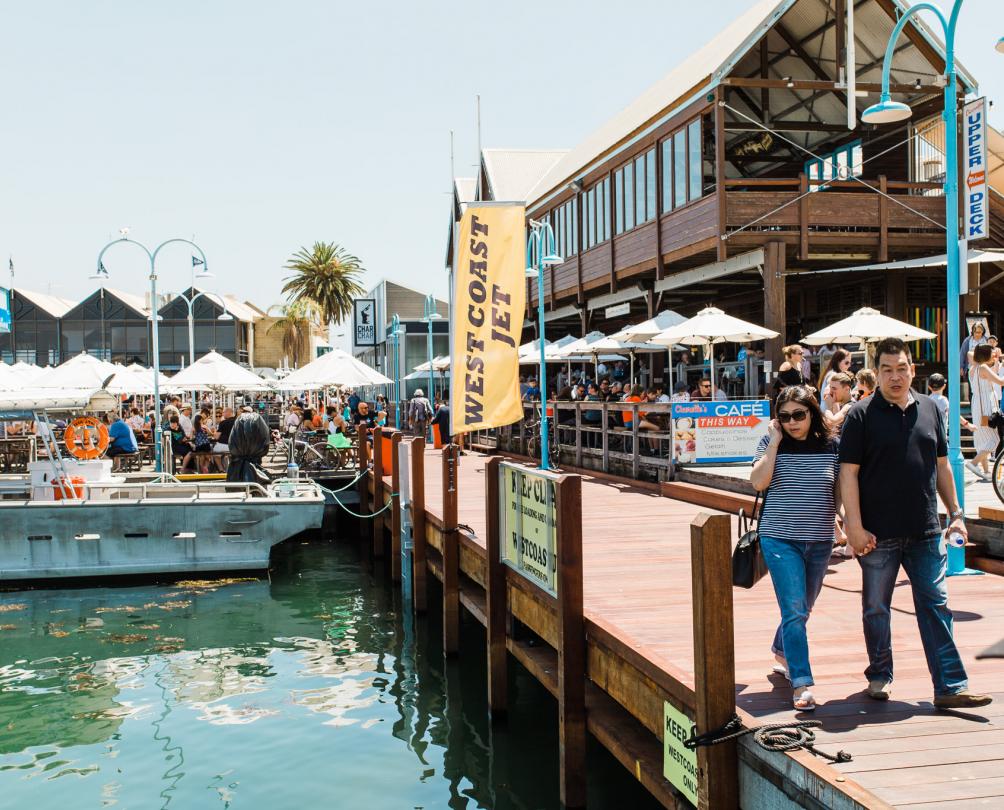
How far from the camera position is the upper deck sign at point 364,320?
7206cm

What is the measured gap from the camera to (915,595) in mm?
5168

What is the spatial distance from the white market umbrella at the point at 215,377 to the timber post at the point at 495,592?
15759mm

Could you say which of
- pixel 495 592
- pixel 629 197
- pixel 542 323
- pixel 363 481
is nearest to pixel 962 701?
pixel 495 592

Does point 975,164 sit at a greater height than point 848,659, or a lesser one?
greater

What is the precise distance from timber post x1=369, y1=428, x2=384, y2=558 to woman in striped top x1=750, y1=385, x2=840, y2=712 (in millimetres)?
13640

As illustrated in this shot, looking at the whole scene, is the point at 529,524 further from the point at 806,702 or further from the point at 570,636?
the point at 806,702

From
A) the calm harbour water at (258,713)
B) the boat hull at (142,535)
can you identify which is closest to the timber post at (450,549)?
the calm harbour water at (258,713)

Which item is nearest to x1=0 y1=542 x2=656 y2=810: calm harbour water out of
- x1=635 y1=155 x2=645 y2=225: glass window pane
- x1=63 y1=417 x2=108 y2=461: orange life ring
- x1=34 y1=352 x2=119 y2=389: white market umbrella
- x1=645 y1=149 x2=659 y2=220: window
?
x1=63 y1=417 x2=108 y2=461: orange life ring

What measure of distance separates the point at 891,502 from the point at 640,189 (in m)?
20.0

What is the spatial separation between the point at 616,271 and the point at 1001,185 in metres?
9.64

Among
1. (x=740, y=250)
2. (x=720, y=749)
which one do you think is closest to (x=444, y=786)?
(x=720, y=749)

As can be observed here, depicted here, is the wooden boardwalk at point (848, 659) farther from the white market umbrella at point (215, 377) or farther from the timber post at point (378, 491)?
the white market umbrella at point (215, 377)

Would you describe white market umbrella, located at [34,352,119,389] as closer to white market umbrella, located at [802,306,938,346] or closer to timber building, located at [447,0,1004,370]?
timber building, located at [447,0,1004,370]

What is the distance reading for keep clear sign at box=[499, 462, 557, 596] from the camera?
7420 millimetres
